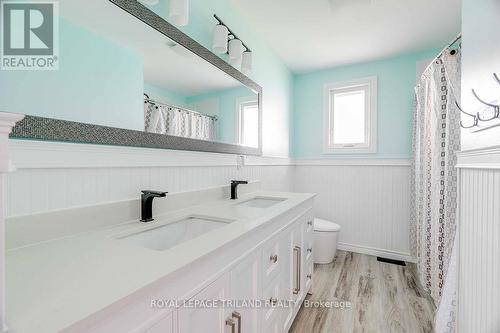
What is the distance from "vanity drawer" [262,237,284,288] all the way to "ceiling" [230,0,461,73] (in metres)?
1.80

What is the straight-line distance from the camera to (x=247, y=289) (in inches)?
37.3

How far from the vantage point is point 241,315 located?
89 centimetres

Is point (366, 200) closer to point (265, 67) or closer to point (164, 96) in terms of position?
point (265, 67)

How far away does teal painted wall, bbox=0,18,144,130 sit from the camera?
735 millimetres

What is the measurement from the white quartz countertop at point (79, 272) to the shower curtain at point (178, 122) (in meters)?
0.54

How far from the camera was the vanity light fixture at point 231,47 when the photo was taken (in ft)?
5.24

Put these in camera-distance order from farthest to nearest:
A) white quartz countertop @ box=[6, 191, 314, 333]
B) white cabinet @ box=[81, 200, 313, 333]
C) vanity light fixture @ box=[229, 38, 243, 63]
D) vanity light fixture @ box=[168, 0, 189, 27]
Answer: vanity light fixture @ box=[229, 38, 243, 63] < vanity light fixture @ box=[168, 0, 189, 27] < white cabinet @ box=[81, 200, 313, 333] < white quartz countertop @ box=[6, 191, 314, 333]

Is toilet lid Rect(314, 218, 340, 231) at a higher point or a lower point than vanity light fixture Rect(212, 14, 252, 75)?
lower

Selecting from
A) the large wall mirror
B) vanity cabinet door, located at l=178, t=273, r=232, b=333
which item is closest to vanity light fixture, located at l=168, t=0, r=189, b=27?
the large wall mirror

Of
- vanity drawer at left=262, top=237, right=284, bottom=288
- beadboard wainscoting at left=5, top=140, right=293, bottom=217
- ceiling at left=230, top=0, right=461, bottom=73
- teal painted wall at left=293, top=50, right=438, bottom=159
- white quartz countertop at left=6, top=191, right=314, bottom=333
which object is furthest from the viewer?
teal painted wall at left=293, top=50, right=438, bottom=159

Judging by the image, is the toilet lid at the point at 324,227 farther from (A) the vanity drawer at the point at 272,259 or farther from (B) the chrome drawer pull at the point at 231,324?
(B) the chrome drawer pull at the point at 231,324

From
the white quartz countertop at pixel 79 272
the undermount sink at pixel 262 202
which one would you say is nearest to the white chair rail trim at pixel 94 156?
the white quartz countertop at pixel 79 272

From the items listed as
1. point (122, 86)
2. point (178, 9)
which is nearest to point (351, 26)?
point (178, 9)

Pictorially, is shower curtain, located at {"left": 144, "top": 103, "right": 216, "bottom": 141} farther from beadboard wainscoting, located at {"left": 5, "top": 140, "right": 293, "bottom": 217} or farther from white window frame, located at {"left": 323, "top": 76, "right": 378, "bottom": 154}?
white window frame, located at {"left": 323, "top": 76, "right": 378, "bottom": 154}
